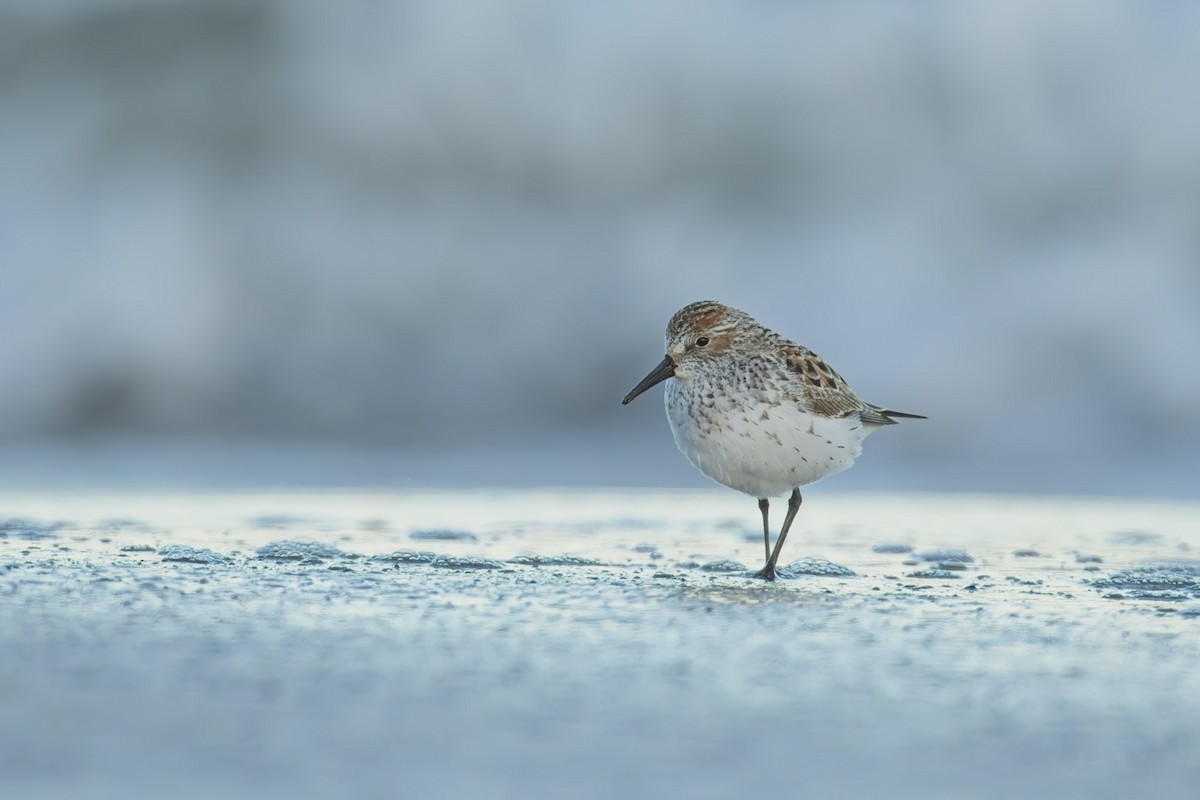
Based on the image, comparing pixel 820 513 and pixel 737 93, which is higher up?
pixel 737 93

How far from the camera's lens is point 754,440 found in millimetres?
4539

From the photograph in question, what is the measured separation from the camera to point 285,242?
8.92 meters

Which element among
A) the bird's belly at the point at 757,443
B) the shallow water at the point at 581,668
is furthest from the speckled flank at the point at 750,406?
the shallow water at the point at 581,668

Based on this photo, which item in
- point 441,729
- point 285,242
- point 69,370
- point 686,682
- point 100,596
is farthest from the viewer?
point 285,242

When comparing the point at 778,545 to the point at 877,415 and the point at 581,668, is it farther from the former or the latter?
the point at 581,668

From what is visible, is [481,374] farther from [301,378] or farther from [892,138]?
[892,138]

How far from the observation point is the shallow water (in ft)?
6.88

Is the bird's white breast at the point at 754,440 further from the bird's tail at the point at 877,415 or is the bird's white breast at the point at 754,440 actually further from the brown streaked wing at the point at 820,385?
the bird's tail at the point at 877,415

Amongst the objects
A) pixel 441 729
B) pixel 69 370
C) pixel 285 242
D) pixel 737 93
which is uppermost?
pixel 737 93

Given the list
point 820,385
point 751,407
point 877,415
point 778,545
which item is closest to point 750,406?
point 751,407

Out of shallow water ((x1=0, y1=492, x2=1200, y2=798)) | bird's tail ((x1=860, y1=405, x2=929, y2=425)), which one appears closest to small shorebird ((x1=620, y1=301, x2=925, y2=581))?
bird's tail ((x1=860, y1=405, x2=929, y2=425))

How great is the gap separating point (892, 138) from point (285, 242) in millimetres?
3909

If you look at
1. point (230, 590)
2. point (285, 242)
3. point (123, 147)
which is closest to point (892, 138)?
point (285, 242)

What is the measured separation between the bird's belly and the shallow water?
0.27 meters
